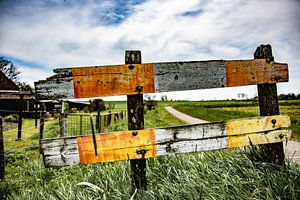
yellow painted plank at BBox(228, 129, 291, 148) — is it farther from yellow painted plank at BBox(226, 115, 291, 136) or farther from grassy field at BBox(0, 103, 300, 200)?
grassy field at BBox(0, 103, 300, 200)

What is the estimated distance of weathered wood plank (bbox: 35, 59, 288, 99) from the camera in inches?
101

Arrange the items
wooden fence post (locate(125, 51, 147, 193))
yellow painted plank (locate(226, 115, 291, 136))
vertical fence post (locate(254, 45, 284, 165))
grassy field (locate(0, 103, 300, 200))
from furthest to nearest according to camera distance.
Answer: vertical fence post (locate(254, 45, 284, 165)), yellow painted plank (locate(226, 115, 291, 136)), wooden fence post (locate(125, 51, 147, 193)), grassy field (locate(0, 103, 300, 200))

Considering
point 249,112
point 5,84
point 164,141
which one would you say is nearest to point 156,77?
point 164,141

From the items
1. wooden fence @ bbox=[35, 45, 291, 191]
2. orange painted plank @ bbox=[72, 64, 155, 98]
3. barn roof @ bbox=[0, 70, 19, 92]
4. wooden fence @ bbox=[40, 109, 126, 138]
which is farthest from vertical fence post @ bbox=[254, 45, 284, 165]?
barn roof @ bbox=[0, 70, 19, 92]

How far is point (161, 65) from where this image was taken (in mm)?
2742

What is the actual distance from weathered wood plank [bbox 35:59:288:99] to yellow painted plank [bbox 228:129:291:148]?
55 centimetres

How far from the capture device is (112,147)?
2.60 m

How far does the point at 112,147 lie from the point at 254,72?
1.70m

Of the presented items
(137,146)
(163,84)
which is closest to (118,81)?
(163,84)

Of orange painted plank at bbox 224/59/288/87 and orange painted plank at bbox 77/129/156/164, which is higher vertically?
orange painted plank at bbox 224/59/288/87

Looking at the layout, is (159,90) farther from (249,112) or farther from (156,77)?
A: (249,112)

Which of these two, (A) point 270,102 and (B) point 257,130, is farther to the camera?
(A) point 270,102

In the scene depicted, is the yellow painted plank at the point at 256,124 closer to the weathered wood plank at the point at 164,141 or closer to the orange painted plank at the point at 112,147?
the weathered wood plank at the point at 164,141

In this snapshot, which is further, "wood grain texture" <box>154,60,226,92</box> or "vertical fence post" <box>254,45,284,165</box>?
"vertical fence post" <box>254,45,284,165</box>
